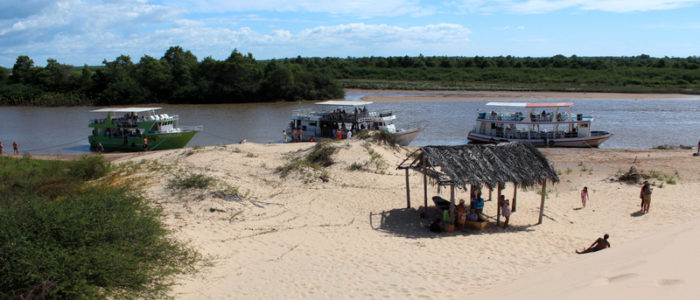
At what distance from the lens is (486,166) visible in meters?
13.8

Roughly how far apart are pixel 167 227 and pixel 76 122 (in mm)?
40865

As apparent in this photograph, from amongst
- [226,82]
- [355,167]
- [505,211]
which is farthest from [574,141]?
[226,82]

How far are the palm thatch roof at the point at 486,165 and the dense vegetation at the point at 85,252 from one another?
22.1ft

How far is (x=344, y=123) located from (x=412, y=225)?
18.6 metres

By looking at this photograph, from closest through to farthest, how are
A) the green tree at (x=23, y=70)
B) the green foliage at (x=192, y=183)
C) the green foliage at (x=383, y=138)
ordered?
the green foliage at (x=192, y=183) < the green foliage at (x=383, y=138) < the green tree at (x=23, y=70)

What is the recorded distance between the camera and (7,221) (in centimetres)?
861

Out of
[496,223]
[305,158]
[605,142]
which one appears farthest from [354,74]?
[496,223]

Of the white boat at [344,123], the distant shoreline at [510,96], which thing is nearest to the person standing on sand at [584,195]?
the white boat at [344,123]

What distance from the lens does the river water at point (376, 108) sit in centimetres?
3497

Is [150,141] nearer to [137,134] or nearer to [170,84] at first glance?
[137,134]

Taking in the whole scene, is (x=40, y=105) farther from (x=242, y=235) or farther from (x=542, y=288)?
(x=542, y=288)

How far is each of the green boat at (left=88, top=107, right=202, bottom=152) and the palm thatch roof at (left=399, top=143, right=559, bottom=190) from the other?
21721 millimetres

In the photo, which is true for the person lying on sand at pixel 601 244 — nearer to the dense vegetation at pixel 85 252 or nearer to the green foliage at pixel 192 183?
the dense vegetation at pixel 85 252

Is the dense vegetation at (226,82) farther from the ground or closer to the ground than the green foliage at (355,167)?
farther from the ground
